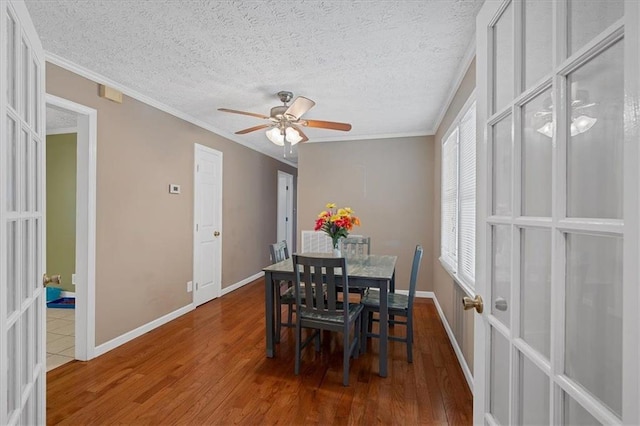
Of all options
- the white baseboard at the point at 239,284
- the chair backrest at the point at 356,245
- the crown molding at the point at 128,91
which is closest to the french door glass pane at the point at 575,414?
the chair backrest at the point at 356,245

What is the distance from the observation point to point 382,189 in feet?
14.9

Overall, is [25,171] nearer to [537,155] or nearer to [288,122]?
[537,155]

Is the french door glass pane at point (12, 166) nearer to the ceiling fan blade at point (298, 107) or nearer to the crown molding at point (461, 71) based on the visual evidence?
the ceiling fan blade at point (298, 107)

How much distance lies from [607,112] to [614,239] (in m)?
0.24

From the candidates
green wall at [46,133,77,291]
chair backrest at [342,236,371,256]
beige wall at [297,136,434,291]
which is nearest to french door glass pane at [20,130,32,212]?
chair backrest at [342,236,371,256]

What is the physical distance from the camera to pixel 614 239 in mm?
549

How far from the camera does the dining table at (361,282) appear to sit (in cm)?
227

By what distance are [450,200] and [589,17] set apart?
2.90 m

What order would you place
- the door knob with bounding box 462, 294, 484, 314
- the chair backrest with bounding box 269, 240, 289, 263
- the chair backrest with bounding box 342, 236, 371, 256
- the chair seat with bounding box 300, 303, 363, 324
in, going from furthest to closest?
the chair backrest with bounding box 342, 236, 371, 256 < the chair backrest with bounding box 269, 240, 289, 263 < the chair seat with bounding box 300, 303, 363, 324 < the door knob with bounding box 462, 294, 484, 314

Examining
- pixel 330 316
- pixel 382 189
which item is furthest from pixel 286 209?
pixel 330 316

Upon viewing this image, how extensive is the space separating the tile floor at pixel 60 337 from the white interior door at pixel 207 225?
127 cm

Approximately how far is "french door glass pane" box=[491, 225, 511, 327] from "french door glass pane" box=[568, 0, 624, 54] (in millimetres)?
489

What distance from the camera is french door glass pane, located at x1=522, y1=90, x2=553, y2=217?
2.34 feet

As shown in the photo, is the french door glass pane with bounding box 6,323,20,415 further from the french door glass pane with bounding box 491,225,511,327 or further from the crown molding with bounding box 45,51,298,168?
the crown molding with bounding box 45,51,298,168
